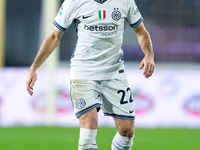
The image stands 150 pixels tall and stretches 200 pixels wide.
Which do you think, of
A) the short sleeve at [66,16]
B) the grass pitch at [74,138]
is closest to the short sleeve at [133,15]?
the short sleeve at [66,16]

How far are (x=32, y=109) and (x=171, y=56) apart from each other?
359 cm

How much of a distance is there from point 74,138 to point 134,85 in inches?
109

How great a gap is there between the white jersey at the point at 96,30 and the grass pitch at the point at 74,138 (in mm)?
2987

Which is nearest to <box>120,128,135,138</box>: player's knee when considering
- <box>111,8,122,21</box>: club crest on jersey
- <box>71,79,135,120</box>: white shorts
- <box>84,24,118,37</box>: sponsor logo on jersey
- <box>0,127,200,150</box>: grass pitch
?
<box>71,79,135,120</box>: white shorts

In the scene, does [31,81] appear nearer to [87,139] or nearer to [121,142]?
[87,139]

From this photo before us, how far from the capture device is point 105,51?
5.48 m

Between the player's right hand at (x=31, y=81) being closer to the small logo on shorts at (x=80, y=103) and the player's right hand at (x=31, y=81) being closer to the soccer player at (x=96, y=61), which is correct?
the soccer player at (x=96, y=61)

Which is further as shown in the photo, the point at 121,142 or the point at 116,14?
the point at 121,142

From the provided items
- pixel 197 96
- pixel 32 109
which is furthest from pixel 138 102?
pixel 32 109

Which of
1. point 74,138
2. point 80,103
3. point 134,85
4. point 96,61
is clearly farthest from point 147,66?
point 134,85

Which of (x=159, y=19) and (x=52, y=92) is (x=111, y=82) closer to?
(x=52, y=92)

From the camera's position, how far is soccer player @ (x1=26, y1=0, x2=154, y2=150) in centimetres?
535

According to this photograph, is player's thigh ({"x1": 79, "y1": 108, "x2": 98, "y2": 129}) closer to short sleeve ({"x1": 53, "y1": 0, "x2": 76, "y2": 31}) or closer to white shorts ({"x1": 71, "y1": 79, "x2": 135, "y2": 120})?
white shorts ({"x1": 71, "y1": 79, "x2": 135, "y2": 120})

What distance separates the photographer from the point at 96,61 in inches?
216
